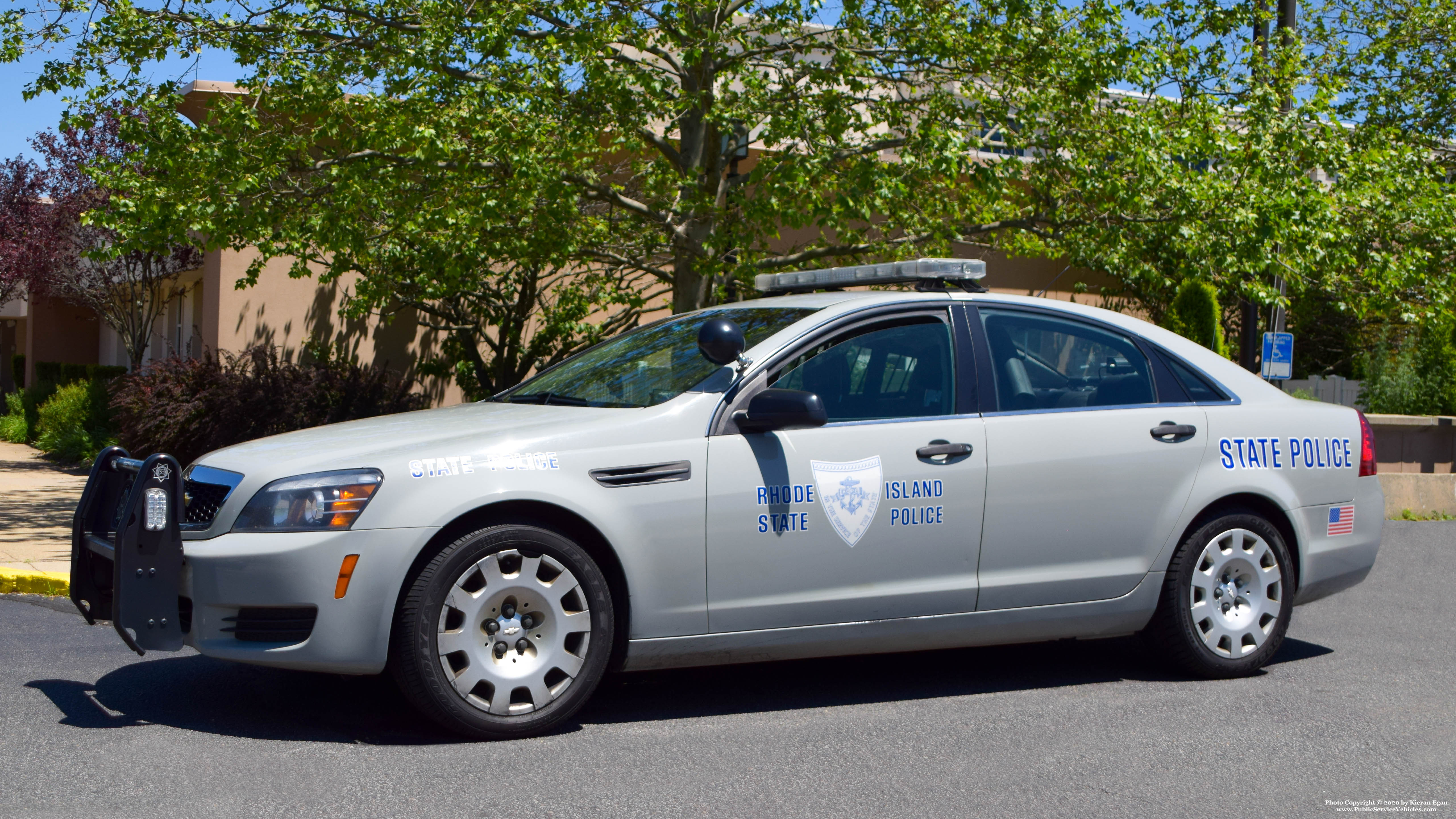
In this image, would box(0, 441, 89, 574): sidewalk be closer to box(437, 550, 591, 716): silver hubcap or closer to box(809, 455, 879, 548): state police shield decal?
box(437, 550, 591, 716): silver hubcap

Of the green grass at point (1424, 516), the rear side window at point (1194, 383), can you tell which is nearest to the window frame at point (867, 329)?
the rear side window at point (1194, 383)

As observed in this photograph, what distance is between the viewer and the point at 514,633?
187 inches

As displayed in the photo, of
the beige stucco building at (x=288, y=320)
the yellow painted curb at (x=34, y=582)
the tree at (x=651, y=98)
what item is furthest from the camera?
the beige stucco building at (x=288, y=320)

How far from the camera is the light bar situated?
5.77 meters

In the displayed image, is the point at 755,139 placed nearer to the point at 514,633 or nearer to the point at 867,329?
the point at 867,329

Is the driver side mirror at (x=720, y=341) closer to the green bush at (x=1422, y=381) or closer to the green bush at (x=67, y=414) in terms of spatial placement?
the green bush at (x=67, y=414)

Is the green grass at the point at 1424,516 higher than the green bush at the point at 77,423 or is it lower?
lower

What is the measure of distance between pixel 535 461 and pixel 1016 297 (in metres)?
2.39

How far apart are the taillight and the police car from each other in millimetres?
16

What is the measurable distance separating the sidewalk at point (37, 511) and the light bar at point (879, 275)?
133 inches

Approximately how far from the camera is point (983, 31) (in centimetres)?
1080

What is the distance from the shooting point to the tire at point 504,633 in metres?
4.61

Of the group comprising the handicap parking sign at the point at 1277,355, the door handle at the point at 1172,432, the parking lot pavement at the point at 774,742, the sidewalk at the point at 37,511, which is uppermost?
the handicap parking sign at the point at 1277,355

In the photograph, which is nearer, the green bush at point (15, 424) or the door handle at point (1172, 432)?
the door handle at point (1172, 432)
